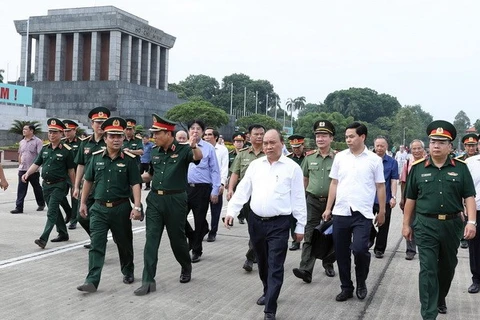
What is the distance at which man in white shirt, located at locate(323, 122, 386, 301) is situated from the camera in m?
5.47

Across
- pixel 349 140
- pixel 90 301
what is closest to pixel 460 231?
pixel 349 140

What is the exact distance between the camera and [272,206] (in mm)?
4867

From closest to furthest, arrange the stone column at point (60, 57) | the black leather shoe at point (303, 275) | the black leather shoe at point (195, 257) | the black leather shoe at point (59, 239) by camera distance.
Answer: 1. the black leather shoe at point (303, 275)
2. the black leather shoe at point (195, 257)
3. the black leather shoe at point (59, 239)
4. the stone column at point (60, 57)

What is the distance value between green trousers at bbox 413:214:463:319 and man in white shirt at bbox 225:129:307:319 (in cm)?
105

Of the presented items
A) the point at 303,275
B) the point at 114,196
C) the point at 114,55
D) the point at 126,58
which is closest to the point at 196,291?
the point at 303,275

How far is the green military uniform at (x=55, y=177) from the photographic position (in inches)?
298

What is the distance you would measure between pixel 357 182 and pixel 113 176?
2.53 metres

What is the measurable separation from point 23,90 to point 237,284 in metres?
36.0

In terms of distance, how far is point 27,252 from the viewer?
7363 mm

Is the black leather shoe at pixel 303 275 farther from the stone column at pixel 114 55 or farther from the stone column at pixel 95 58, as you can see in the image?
the stone column at pixel 95 58

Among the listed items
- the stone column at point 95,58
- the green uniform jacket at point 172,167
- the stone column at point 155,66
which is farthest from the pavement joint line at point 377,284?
the stone column at point 155,66

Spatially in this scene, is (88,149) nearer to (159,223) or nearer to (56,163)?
(56,163)

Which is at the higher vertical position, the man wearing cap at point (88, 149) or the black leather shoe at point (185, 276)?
the man wearing cap at point (88, 149)

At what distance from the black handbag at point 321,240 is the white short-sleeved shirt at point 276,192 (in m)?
1.09
